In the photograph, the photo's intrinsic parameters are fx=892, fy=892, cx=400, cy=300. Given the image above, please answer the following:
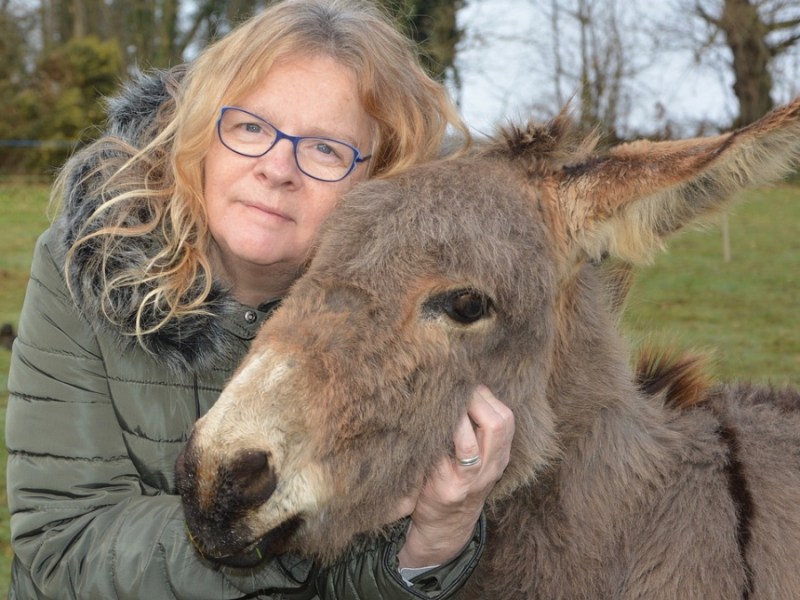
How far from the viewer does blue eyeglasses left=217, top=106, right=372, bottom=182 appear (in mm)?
2801

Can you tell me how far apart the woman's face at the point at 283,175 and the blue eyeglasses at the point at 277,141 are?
0.02m

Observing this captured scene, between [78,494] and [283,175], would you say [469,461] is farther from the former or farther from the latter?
[78,494]

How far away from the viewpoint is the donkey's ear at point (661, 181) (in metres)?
2.23

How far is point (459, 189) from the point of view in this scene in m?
2.47

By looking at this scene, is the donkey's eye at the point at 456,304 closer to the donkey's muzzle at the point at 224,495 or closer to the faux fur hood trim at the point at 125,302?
the donkey's muzzle at the point at 224,495

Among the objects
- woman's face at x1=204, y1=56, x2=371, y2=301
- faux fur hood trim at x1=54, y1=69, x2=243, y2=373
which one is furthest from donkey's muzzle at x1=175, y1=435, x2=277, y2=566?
woman's face at x1=204, y1=56, x2=371, y2=301

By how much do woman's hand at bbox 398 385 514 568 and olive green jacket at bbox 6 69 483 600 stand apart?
0.10m

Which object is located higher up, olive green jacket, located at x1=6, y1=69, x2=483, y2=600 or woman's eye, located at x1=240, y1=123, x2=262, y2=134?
woman's eye, located at x1=240, y1=123, x2=262, y2=134

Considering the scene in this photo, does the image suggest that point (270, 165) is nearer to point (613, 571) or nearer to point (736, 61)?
point (613, 571)

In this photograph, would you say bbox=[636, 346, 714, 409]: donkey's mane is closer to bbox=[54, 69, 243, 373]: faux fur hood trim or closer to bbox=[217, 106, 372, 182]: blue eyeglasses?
bbox=[217, 106, 372, 182]: blue eyeglasses

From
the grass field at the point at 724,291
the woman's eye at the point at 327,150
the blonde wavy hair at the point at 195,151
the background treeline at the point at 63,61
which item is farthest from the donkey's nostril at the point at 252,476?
the background treeline at the point at 63,61

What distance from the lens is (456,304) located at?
7.54ft

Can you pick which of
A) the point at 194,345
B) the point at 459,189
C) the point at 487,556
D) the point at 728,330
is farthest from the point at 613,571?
the point at 728,330

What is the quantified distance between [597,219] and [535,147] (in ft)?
0.99
